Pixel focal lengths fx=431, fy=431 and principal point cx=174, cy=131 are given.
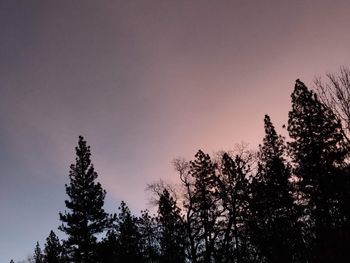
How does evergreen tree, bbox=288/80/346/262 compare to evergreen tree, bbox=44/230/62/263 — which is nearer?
evergreen tree, bbox=288/80/346/262

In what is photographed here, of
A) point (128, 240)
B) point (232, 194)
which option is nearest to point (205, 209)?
point (232, 194)

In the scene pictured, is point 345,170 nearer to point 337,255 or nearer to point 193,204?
point 193,204

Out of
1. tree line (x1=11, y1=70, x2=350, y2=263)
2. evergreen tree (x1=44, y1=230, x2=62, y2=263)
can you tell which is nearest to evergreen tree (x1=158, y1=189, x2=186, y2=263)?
tree line (x1=11, y1=70, x2=350, y2=263)

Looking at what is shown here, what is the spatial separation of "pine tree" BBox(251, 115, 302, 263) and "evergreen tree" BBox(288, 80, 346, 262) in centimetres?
389

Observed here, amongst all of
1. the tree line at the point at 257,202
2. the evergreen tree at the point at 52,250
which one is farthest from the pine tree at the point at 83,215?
the evergreen tree at the point at 52,250

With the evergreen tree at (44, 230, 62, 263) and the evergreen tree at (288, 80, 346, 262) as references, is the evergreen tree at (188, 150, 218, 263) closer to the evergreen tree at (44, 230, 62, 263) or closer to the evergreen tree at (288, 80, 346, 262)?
the evergreen tree at (288, 80, 346, 262)

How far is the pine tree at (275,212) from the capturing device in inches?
1779

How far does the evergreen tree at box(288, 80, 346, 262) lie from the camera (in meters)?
38.2

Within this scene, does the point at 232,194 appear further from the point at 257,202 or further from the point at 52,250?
the point at 52,250

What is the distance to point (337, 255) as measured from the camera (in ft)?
68.8

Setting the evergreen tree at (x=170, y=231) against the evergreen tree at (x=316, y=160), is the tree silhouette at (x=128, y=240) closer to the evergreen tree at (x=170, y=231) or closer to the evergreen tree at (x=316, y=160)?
the evergreen tree at (x=170, y=231)

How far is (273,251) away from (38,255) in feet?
184

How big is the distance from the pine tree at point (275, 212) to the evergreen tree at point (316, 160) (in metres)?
3.89

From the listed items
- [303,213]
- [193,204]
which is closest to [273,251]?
[303,213]
